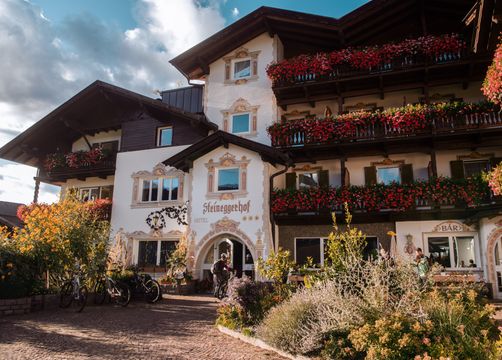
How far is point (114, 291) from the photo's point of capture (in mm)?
13250

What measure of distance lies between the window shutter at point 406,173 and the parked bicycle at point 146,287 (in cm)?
1120

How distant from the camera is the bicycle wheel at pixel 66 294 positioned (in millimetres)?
12477

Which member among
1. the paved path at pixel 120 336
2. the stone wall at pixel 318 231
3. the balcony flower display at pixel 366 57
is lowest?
the paved path at pixel 120 336

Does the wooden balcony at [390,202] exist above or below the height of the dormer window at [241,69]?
below

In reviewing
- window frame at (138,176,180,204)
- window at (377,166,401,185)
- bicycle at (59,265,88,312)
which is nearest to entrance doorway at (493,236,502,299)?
window at (377,166,401,185)

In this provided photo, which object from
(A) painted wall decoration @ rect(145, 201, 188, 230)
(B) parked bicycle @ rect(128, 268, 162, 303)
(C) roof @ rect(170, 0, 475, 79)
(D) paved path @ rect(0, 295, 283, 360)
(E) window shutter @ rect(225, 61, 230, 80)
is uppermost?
(C) roof @ rect(170, 0, 475, 79)

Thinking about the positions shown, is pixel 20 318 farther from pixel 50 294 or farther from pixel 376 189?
pixel 376 189

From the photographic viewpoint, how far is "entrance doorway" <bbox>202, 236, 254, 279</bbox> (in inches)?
734

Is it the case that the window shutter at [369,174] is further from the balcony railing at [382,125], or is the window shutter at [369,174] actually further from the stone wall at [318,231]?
the stone wall at [318,231]

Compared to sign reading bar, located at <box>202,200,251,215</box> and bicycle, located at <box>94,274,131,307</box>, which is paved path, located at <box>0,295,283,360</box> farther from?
sign reading bar, located at <box>202,200,251,215</box>

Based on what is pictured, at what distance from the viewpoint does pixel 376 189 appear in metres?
16.6

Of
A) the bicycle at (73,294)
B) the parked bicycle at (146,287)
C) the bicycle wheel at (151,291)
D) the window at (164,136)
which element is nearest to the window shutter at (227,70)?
the window at (164,136)

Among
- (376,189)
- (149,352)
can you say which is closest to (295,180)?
(376,189)

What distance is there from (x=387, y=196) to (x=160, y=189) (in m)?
11.2
